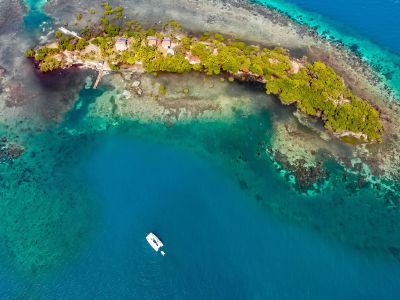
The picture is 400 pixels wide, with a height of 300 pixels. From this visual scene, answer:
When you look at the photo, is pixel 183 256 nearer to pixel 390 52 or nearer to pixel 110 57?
pixel 110 57

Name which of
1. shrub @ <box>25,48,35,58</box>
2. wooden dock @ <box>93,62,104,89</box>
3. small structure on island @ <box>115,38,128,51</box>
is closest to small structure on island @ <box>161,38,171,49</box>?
small structure on island @ <box>115,38,128,51</box>

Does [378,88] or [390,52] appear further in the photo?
[390,52]

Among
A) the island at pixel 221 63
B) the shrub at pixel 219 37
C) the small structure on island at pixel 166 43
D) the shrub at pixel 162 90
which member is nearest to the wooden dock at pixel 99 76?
the island at pixel 221 63

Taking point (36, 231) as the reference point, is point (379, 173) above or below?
above

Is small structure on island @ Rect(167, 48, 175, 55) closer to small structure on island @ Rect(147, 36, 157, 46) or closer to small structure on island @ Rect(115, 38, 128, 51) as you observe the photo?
small structure on island @ Rect(147, 36, 157, 46)

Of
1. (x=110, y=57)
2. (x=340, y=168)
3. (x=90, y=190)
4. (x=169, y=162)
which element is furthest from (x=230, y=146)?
(x=110, y=57)

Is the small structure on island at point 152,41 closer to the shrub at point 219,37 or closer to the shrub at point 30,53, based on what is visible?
the shrub at point 219,37
